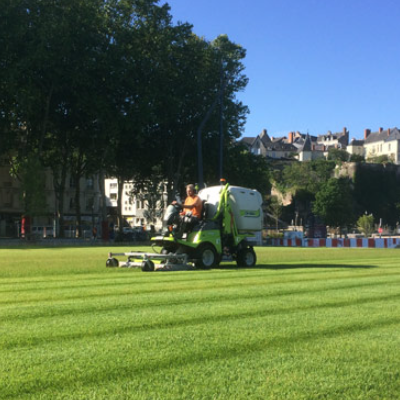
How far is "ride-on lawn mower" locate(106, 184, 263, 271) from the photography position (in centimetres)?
1705

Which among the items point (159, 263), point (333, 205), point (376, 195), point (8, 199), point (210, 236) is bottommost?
point (159, 263)

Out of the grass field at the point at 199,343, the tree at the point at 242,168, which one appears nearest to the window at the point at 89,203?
the tree at the point at 242,168

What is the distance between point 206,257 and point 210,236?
637 mm

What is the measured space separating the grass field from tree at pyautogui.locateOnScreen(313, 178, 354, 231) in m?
114

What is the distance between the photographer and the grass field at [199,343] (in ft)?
14.2

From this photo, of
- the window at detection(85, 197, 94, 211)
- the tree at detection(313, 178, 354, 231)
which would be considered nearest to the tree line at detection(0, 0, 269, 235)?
the window at detection(85, 197, 94, 211)

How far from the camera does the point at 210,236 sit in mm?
17625

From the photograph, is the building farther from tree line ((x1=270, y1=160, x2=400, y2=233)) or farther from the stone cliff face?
the stone cliff face

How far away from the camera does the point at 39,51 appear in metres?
43.0

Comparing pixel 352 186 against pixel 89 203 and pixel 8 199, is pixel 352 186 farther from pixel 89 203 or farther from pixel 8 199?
pixel 8 199

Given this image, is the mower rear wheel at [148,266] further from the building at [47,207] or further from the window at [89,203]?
the window at [89,203]

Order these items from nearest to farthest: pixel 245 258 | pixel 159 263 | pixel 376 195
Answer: pixel 159 263, pixel 245 258, pixel 376 195

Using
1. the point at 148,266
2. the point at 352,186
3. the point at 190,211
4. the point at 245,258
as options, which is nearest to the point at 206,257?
the point at 190,211

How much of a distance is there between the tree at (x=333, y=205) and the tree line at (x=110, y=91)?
220 ft
